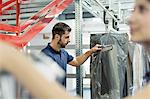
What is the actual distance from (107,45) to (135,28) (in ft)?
8.82

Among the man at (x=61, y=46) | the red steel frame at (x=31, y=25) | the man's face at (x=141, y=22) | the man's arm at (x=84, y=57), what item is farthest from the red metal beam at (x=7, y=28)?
the man's face at (x=141, y=22)

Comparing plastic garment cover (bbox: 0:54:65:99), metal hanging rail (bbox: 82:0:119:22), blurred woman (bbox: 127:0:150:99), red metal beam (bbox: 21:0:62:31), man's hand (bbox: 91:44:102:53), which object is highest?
metal hanging rail (bbox: 82:0:119:22)

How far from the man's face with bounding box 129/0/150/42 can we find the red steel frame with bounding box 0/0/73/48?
1.47m

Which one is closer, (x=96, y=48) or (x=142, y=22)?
(x=142, y=22)

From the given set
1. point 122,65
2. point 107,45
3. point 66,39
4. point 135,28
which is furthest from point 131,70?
point 135,28

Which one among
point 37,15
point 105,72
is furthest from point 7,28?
point 105,72

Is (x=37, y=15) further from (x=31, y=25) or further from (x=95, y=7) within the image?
(x=95, y=7)

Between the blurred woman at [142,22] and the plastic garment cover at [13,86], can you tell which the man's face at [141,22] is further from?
the plastic garment cover at [13,86]

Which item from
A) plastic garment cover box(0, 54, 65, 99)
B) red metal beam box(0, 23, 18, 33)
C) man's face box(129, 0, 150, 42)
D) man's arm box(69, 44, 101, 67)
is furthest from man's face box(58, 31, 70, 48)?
plastic garment cover box(0, 54, 65, 99)

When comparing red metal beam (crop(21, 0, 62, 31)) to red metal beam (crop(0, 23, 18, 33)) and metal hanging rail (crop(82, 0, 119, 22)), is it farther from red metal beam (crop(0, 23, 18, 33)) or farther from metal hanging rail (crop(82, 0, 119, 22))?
metal hanging rail (crop(82, 0, 119, 22))

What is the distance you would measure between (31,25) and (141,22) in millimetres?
2151

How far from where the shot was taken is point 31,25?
2824mm

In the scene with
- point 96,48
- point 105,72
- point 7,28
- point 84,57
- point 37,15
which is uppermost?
point 37,15

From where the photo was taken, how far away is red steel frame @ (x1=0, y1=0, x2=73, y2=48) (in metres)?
2.40
